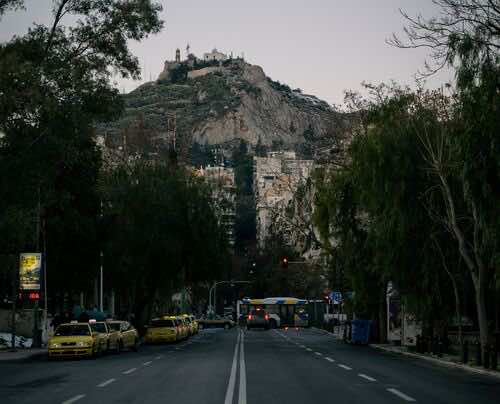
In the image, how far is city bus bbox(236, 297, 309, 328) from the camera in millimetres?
93188

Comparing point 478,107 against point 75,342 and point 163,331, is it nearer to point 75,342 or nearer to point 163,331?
point 75,342

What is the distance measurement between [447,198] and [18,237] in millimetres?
19405

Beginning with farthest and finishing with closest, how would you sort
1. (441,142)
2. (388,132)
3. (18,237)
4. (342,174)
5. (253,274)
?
(253,274) → (342,174) → (18,237) → (388,132) → (441,142)

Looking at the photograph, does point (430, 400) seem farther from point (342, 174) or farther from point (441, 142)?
point (342, 174)

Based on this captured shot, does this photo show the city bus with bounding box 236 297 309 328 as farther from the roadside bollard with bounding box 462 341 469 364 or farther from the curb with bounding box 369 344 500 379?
the roadside bollard with bounding box 462 341 469 364

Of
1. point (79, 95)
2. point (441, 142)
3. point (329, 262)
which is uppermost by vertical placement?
point (79, 95)

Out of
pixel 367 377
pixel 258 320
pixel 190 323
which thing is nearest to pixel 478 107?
pixel 367 377

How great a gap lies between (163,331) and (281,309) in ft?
139

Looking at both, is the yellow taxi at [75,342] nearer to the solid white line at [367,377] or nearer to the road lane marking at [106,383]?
the road lane marking at [106,383]

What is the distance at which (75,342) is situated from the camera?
3362 cm

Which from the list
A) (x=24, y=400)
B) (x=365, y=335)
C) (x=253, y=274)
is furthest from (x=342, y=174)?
(x=253, y=274)

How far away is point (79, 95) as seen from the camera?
33625mm

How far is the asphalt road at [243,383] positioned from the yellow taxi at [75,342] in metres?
2.55

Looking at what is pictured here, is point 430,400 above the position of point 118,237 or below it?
below
